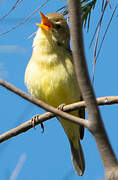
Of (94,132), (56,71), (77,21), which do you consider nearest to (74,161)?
(56,71)

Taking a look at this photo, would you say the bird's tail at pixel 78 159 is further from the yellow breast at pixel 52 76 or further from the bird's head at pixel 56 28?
the bird's head at pixel 56 28

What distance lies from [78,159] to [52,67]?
1315 mm

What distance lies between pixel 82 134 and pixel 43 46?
1299 mm

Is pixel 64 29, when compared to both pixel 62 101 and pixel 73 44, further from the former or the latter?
pixel 73 44

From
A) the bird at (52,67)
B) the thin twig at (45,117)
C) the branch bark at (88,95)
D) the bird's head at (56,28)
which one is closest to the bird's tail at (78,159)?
the bird at (52,67)

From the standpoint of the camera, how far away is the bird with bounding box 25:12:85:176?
11.9 feet

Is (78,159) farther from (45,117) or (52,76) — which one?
(45,117)

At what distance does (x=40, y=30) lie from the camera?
3869 millimetres

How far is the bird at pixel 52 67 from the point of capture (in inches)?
142

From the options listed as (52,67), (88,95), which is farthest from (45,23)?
(88,95)

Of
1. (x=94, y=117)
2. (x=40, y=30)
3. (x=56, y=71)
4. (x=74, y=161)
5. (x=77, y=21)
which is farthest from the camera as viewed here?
(x=74, y=161)

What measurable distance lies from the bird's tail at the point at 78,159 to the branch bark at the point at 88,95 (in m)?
2.57

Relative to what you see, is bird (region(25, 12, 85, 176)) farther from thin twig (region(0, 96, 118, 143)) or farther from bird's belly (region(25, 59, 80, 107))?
thin twig (region(0, 96, 118, 143))

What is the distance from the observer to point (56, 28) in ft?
Result: 13.1
